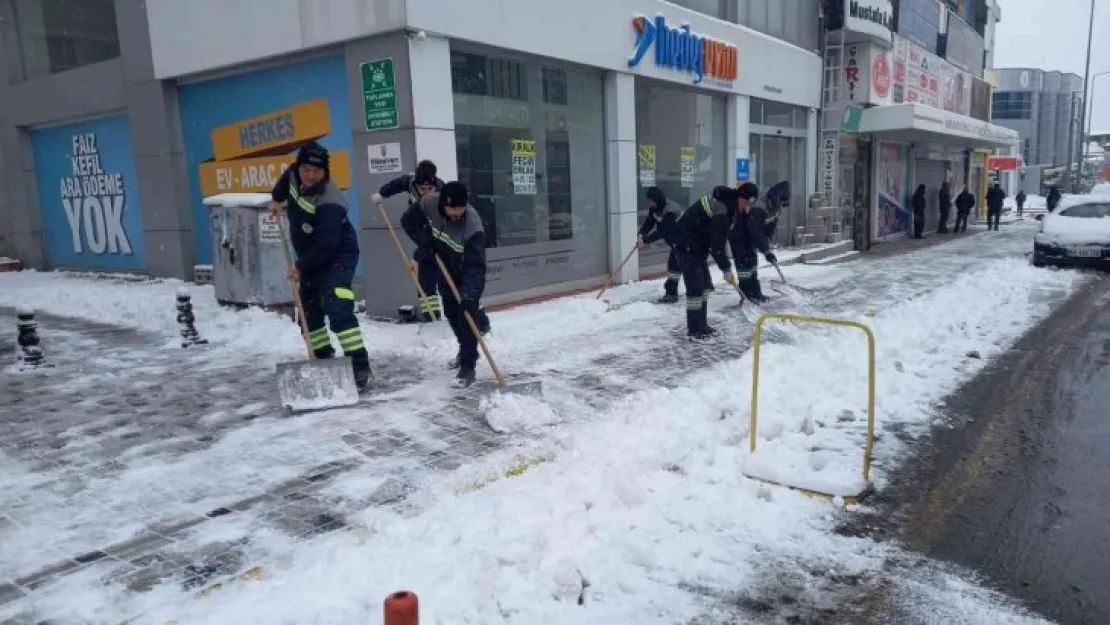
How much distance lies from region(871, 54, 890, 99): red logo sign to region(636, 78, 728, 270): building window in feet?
22.4

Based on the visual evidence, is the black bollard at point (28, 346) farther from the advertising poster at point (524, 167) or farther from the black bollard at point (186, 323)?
the advertising poster at point (524, 167)

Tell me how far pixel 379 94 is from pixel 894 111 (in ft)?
52.5

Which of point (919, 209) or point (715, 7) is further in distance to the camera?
point (919, 209)

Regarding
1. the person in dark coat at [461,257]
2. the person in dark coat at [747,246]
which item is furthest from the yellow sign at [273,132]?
the person in dark coat at [747,246]

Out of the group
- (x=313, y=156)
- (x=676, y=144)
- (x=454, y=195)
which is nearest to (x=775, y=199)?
(x=676, y=144)

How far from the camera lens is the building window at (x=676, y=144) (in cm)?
1375

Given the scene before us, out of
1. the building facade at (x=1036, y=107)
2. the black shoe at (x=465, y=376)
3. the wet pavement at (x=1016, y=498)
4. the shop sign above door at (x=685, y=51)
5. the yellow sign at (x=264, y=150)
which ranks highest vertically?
the building facade at (x=1036, y=107)

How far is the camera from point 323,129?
33.1 feet

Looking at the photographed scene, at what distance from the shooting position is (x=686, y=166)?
1543 centimetres

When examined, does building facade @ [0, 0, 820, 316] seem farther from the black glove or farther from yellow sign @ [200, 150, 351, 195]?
the black glove

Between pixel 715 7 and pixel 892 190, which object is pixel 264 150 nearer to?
pixel 715 7

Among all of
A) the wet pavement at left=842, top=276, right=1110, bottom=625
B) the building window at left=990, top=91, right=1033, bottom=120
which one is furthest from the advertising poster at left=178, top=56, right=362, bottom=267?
the building window at left=990, top=91, right=1033, bottom=120

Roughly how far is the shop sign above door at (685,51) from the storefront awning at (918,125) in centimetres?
666

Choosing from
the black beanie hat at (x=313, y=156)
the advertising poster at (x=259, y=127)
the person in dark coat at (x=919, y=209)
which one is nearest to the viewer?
the black beanie hat at (x=313, y=156)
